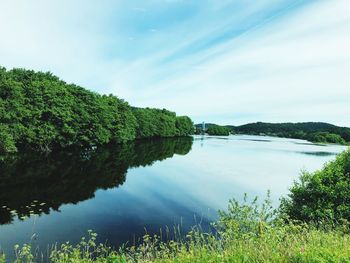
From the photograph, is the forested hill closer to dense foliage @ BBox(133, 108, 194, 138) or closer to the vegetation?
dense foliage @ BBox(133, 108, 194, 138)

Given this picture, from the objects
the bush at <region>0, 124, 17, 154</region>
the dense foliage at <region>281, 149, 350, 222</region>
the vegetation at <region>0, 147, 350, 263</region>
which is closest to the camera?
the vegetation at <region>0, 147, 350, 263</region>

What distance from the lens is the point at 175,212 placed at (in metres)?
21.8

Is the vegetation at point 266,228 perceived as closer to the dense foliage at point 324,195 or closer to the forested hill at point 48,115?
the dense foliage at point 324,195

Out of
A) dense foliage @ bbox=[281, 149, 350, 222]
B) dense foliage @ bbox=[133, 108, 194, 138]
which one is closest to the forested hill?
dense foliage @ bbox=[133, 108, 194, 138]

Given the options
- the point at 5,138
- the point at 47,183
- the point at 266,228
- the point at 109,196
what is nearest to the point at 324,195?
the point at 266,228

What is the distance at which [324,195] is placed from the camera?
14852 millimetres

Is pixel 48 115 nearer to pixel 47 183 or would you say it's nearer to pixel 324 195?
pixel 47 183

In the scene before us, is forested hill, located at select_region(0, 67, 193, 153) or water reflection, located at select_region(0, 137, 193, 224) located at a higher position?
forested hill, located at select_region(0, 67, 193, 153)

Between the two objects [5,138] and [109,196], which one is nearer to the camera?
[109,196]

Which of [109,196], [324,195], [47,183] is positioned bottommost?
[109,196]

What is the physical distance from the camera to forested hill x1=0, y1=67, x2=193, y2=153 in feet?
140

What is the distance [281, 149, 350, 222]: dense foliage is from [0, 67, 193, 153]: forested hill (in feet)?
123

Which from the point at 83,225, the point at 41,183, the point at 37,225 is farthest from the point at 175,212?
the point at 41,183

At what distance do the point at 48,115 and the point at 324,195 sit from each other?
50.2 m
